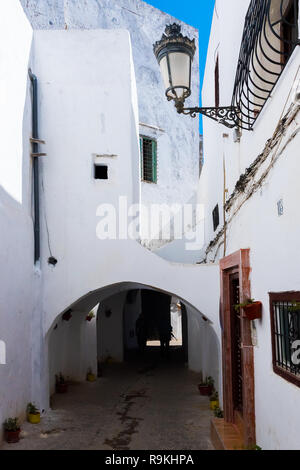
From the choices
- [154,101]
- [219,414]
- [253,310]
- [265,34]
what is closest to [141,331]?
[154,101]

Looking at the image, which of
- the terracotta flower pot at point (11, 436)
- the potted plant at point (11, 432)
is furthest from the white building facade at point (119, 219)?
the terracotta flower pot at point (11, 436)

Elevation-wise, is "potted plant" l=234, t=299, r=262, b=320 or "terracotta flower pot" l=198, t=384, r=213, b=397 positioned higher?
"potted plant" l=234, t=299, r=262, b=320

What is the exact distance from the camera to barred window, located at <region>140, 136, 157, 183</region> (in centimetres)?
1444

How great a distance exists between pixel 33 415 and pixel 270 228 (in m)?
5.05

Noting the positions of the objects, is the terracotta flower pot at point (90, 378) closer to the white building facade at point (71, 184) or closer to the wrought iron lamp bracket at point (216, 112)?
the white building facade at point (71, 184)

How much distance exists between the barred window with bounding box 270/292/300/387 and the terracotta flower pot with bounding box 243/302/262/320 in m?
0.46

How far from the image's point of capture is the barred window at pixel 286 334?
3590 mm

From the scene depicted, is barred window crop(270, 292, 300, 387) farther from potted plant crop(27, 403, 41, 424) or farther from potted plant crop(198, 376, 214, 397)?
potted plant crop(198, 376, 214, 397)

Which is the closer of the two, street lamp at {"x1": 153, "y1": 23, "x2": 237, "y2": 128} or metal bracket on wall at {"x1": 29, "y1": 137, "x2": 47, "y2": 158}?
street lamp at {"x1": 153, "y1": 23, "x2": 237, "y2": 128}

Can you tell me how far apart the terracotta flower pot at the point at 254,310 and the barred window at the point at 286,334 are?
0.46 meters

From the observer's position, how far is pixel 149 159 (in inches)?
576

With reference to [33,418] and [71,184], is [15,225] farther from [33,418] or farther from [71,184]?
[33,418]

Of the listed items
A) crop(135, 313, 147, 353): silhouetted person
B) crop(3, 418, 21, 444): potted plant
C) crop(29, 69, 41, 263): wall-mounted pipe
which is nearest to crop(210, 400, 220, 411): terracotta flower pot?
crop(3, 418, 21, 444): potted plant
